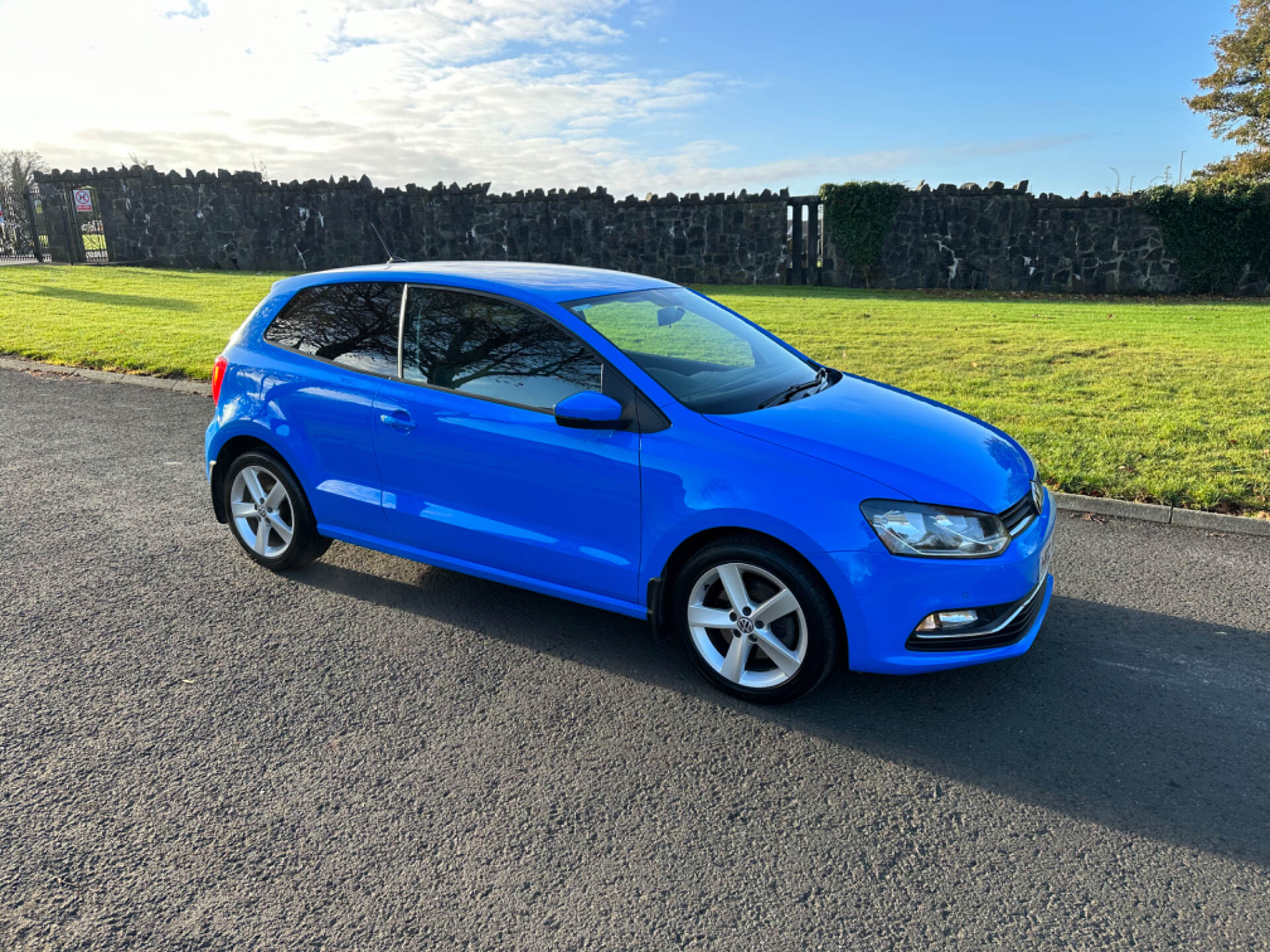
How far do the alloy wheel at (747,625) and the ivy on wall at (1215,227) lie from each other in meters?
21.9

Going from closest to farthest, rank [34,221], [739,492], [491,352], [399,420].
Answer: [739,492] → [491,352] → [399,420] → [34,221]

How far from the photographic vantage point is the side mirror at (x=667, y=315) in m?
4.54

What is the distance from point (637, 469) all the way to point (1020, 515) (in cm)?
153

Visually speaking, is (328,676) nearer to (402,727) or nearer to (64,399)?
(402,727)

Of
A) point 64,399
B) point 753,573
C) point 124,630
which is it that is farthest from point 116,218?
point 753,573

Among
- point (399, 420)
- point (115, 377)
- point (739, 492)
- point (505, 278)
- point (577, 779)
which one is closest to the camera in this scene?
point (577, 779)

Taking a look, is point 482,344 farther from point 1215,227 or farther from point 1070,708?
point 1215,227

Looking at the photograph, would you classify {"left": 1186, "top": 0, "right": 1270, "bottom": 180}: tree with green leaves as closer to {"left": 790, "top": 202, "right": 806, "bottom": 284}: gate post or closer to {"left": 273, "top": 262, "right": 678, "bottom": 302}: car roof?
{"left": 790, "top": 202, "right": 806, "bottom": 284}: gate post

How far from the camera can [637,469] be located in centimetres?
365

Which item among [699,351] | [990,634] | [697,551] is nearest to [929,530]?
[990,634]

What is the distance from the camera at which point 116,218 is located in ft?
95.8

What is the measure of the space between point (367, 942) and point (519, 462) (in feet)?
6.49

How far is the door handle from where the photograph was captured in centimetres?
421

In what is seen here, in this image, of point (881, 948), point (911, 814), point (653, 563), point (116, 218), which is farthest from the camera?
point (116, 218)
